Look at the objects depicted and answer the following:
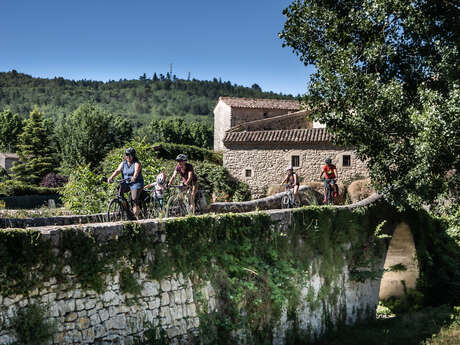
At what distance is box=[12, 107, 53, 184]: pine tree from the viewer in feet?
144

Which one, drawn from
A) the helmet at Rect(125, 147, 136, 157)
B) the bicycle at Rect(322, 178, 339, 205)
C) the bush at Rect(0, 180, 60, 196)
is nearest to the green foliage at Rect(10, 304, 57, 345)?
the helmet at Rect(125, 147, 136, 157)

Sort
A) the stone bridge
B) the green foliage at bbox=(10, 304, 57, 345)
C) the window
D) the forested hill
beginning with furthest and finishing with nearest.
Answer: the forested hill, the window, the stone bridge, the green foliage at bbox=(10, 304, 57, 345)

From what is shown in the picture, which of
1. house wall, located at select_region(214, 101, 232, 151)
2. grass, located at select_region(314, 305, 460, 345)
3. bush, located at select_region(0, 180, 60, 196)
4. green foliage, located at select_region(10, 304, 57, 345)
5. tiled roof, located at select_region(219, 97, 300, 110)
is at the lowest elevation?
grass, located at select_region(314, 305, 460, 345)

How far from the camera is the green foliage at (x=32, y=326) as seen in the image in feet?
17.1

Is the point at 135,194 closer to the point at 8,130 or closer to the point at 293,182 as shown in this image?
the point at 293,182

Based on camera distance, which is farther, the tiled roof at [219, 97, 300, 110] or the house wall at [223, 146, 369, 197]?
the tiled roof at [219, 97, 300, 110]

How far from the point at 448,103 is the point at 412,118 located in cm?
75

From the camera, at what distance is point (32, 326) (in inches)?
210

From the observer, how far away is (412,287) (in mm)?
16953

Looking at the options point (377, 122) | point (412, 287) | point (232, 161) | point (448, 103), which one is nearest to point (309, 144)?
point (232, 161)

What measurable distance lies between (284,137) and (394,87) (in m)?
16.7

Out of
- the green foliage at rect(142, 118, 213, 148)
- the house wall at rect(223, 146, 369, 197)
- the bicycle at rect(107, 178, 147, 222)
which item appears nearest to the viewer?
the bicycle at rect(107, 178, 147, 222)

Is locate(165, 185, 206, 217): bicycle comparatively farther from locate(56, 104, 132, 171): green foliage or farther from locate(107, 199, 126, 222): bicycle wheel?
locate(56, 104, 132, 171): green foliage

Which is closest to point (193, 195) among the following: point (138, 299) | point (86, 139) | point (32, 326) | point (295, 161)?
point (138, 299)
